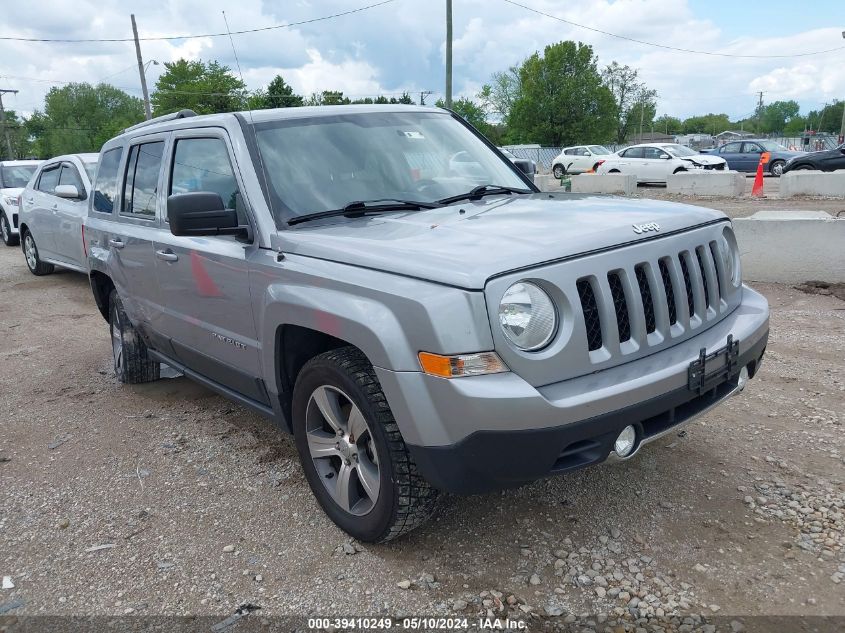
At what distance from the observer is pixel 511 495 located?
3451 millimetres

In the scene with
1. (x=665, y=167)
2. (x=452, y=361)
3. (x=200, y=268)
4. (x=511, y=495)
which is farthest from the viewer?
(x=665, y=167)

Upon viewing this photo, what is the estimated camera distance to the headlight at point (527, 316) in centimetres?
244

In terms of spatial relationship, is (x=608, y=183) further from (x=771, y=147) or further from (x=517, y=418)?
(x=517, y=418)

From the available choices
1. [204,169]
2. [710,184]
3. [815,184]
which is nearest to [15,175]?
[204,169]

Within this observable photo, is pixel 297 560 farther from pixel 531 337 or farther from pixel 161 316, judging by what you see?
pixel 161 316

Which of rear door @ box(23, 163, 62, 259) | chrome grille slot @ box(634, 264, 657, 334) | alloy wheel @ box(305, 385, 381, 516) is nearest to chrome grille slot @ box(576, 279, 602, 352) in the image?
chrome grille slot @ box(634, 264, 657, 334)

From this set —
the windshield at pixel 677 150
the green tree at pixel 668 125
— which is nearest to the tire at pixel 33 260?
the windshield at pixel 677 150

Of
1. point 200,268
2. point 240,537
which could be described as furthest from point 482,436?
point 200,268

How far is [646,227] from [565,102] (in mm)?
59117

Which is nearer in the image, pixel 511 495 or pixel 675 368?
pixel 675 368

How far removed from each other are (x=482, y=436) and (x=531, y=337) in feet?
1.26

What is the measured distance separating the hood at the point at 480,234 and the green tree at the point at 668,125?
493 feet

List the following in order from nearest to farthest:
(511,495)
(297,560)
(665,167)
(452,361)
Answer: (452,361), (297,560), (511,495), (665,167)

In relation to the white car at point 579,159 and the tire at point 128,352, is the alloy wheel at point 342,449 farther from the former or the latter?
the white car at point 579,159
